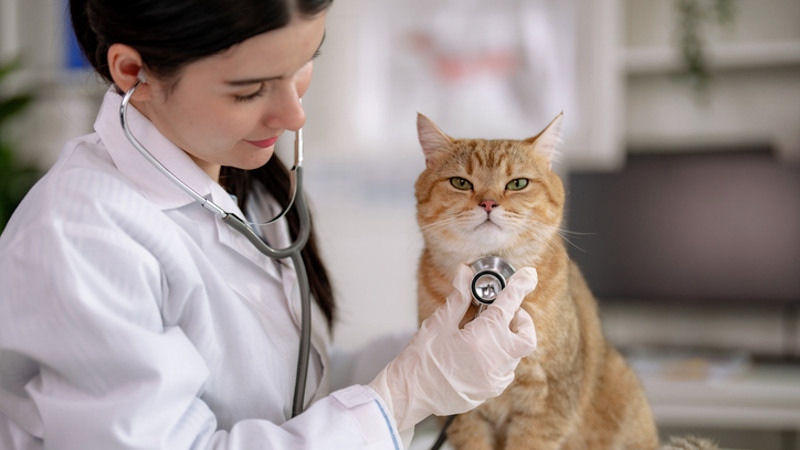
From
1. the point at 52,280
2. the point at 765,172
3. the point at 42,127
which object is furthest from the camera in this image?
the point at 42,127

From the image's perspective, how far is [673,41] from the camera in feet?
9.01

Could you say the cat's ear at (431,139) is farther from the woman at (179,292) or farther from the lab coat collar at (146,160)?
the lab coat collar at (146,160)

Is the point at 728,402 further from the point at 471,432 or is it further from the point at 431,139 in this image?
the point at 431,139

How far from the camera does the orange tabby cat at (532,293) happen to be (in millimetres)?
982

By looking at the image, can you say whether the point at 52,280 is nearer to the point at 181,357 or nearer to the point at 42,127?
the point at 181,357

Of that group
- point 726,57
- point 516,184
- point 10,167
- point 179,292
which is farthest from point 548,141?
point 10,167

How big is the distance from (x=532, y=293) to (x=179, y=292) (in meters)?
0.58

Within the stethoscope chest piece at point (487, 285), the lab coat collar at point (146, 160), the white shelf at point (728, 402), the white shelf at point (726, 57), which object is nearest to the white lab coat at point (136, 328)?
the lab coat collar at point (146, 160)

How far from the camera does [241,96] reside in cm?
83

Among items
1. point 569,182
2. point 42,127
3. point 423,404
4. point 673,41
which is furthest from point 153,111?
point 42,127

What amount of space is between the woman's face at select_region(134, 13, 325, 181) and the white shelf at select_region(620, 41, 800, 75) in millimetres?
2281

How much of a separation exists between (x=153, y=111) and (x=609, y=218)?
237cm

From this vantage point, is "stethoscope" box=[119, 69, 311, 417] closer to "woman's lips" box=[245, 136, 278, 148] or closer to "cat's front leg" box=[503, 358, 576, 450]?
"woman's lips" box=[245, 136, 278, 148]

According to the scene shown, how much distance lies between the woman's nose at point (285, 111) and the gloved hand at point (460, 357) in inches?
14.0
